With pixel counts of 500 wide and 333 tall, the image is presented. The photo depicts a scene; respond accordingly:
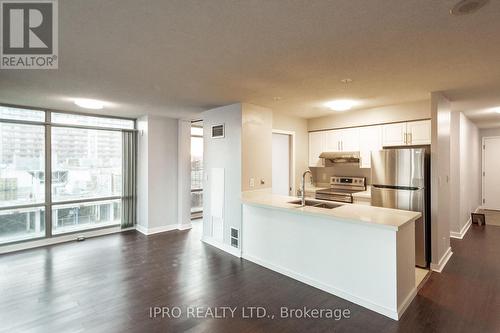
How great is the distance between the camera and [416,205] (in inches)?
146

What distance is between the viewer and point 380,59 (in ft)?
7.80

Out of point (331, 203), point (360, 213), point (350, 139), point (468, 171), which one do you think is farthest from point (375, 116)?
point (468, 171)

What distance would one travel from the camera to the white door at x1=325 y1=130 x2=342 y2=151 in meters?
5.22

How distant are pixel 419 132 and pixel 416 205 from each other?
122 centimetres

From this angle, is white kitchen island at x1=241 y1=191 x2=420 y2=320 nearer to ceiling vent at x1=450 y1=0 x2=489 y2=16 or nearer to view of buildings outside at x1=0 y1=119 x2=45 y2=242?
ceiling vent at x1=450 y1=0 x2=489 y2=16

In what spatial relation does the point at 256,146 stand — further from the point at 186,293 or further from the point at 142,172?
the point at 142,172

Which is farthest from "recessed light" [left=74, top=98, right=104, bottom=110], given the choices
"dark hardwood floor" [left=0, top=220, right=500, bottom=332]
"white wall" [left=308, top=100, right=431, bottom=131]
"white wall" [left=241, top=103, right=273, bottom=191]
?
"white wall" [left=308, top=100, right=431, bottom=131]

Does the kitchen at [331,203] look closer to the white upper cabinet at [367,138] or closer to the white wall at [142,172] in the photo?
the white upper cabinet at [367,138]

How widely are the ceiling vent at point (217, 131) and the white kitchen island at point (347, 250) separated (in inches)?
56.7

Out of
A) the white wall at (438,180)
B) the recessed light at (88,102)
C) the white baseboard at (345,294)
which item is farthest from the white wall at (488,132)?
the recessed light at (88,102)

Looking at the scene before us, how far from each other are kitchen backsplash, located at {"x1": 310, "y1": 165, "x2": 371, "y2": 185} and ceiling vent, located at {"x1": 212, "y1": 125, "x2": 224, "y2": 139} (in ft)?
7.95

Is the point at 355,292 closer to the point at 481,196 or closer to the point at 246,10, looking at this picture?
the point at 246,10

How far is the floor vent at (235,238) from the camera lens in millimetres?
4254

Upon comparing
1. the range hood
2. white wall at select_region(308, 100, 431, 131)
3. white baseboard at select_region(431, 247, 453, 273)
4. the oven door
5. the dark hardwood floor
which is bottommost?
the dark hardwood floor
